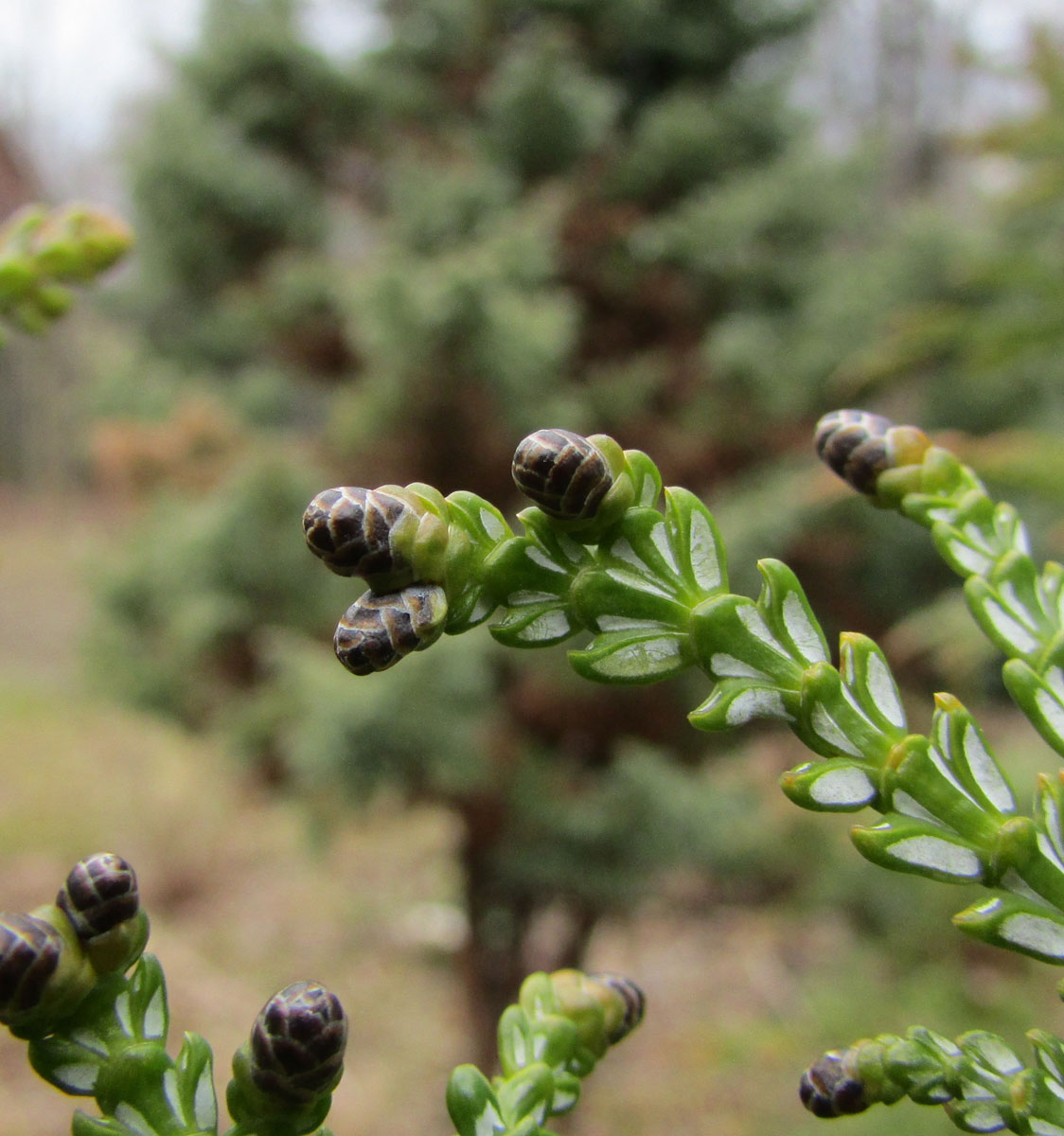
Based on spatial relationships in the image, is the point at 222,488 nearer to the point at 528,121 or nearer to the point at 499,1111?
the point at 528,121

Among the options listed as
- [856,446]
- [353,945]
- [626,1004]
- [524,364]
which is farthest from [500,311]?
[353,945]

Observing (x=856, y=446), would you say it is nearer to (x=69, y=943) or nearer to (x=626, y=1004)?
(x=626, y=1004)

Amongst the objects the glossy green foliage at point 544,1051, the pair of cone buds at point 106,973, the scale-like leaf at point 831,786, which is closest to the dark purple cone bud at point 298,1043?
the pair of cone buds at point 106,973

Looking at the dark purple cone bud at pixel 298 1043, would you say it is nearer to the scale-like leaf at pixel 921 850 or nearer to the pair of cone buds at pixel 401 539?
the pair of cone buds at pixel 401 539

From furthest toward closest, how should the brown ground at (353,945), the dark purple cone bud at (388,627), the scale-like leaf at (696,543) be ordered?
1. the brown ground at (353,945)
2. the scale-like leaf at (696,543)
3. the dark purple cone bud at (388,627)

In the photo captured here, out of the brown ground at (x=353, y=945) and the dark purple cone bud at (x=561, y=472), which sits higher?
the dark purple cone bud at (x=561, y=472)

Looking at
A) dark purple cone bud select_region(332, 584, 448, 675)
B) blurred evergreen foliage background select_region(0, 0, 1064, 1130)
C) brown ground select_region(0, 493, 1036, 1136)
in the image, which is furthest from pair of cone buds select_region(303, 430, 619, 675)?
brown ground select_region(0, 493, 1036, 1136)

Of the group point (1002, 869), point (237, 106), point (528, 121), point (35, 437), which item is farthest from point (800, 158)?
point (35, 437)

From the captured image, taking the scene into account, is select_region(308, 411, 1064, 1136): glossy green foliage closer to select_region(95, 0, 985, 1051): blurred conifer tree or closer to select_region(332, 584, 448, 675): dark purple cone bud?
select_region(332, 584, 448, 675): dark purple cone bud
